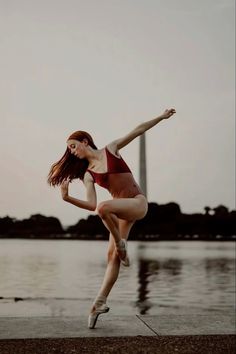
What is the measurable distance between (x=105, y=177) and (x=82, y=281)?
41.3 metres

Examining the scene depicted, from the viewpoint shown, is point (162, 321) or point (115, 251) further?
point (162, 321)

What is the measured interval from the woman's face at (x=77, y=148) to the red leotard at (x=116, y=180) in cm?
25

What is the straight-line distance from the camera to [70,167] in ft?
25.2

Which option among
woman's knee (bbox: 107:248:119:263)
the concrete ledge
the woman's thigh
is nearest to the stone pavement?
the concrete ledge

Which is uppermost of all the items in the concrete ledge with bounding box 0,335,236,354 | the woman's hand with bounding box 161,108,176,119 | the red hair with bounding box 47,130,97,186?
the woman's hand with bounding box 161,108,176,119

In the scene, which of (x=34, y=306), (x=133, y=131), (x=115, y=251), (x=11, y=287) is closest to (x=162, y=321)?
(x=115, y=251)

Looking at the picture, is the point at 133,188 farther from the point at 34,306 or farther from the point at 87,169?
the point at 34,306

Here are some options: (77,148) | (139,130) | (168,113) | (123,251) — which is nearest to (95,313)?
(123,251)

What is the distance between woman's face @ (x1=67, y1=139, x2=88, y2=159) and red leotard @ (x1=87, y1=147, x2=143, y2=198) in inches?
9.9

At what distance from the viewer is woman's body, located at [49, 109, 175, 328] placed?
7250 millimetres

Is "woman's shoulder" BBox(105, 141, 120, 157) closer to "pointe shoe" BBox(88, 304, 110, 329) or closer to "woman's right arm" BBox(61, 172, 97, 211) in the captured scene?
"woman's right arm" BBox(61, 172, 97, 211)

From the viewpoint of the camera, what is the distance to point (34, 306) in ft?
46.6

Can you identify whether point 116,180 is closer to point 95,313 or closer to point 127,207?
point 127,207

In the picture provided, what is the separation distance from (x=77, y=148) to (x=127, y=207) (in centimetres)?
105
